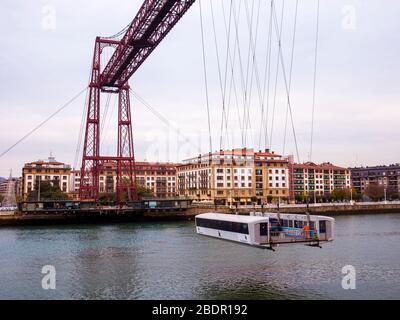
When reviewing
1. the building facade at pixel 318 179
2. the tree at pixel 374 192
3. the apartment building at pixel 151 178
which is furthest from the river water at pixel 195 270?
the tree at pixel 374 192

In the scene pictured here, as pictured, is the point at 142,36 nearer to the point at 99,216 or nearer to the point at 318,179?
the point at 99,216

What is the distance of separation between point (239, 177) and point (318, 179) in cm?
2403

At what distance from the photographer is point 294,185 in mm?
86938

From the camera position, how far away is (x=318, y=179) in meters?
91.3

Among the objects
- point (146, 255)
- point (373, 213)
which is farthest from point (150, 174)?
point (146, 255)

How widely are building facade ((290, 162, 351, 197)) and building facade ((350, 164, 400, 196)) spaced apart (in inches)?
890

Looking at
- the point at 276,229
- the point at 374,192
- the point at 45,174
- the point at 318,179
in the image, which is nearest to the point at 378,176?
the point at 374,192

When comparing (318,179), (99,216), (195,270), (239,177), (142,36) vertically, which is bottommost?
(195,270)

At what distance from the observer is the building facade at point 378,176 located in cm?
11656

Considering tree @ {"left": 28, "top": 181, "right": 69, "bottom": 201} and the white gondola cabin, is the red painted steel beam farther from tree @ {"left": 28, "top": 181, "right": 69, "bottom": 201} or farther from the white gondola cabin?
tree @ {"left": 28, "top": 181, "right": 69, "bottom": 201}

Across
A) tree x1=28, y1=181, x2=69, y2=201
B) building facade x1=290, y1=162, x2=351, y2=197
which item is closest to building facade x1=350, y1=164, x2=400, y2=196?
building facade x1=290, y1=162, x2=351, y2=197

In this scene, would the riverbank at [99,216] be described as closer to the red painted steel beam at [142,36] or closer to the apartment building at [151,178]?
the red painted steel beam at [142,36]

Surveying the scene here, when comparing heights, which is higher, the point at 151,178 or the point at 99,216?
the point at 151,178
